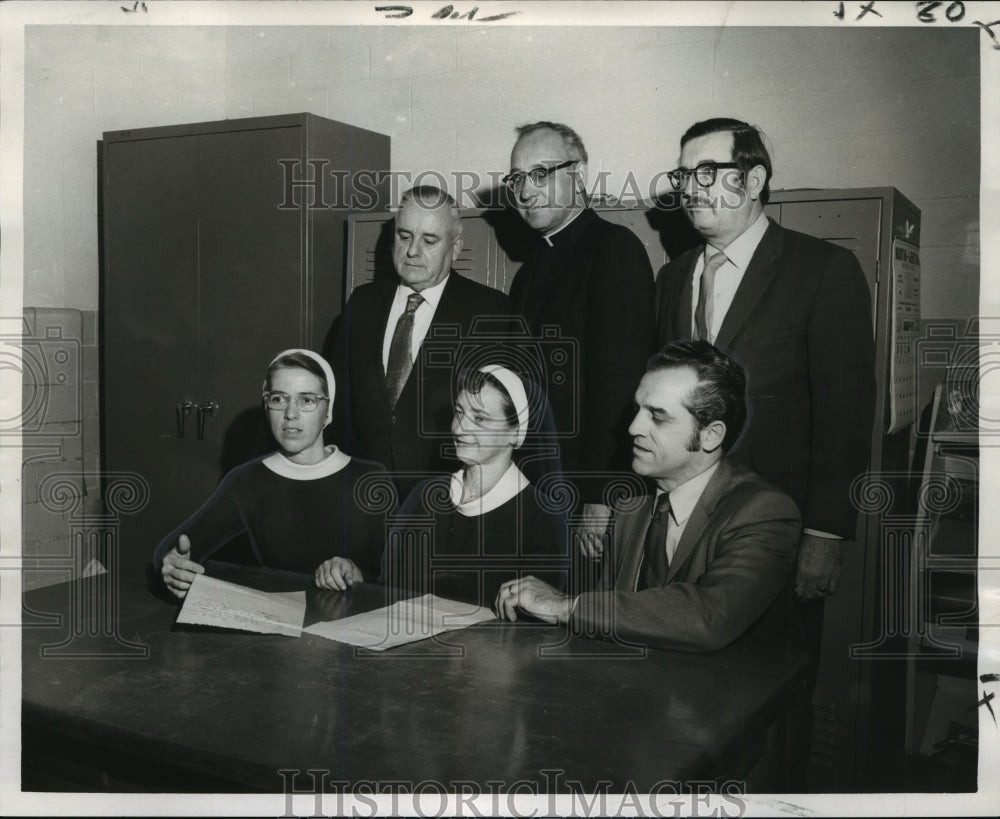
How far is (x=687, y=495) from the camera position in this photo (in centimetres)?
245

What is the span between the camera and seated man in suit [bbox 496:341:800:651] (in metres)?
2.29

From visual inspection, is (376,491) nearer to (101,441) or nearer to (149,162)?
(101,441)

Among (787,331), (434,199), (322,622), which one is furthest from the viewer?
(434,199)

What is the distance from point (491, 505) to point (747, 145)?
1.13 metres

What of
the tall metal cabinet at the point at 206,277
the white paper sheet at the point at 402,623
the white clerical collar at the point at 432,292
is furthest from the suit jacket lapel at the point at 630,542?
the tall metal cabinet at the point at 206,277

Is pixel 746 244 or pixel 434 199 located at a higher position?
pixel 434 199

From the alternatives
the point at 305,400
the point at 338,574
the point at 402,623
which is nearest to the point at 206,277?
the point at 305,400

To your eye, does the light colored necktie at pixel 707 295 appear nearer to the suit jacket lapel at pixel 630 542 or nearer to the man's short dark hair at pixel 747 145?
the man's short dark hair at pixel 747 145

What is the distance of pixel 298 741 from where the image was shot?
1.78 m

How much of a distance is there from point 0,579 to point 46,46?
1.50 metres

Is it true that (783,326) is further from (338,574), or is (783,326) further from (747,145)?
(338,574)

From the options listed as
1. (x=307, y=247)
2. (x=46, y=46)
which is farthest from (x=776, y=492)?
(x=46, y=46)

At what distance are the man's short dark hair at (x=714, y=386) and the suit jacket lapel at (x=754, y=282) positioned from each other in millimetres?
48

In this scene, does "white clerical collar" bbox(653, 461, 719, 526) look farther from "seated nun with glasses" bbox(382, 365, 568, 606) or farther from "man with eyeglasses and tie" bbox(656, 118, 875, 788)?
"seated nun with glasses" bbox(382, 365, 568, 606)
